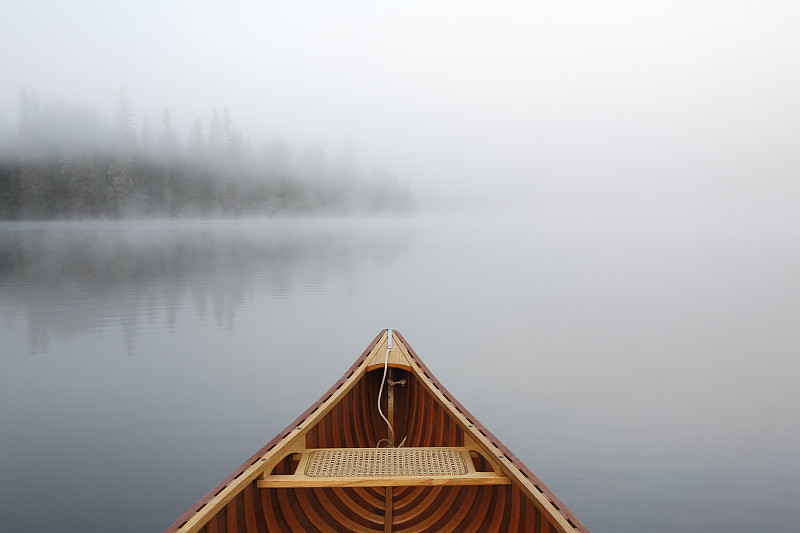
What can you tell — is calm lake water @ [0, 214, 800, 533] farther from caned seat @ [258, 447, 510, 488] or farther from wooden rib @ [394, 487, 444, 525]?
caned seat @ [258, 447, 510, 488]

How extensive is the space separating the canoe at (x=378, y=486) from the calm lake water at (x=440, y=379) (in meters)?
2.11

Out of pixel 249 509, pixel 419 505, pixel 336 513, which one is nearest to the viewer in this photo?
pixel 249 509

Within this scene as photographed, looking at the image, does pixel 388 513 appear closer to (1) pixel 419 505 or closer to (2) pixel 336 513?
(1) pixel 419 505

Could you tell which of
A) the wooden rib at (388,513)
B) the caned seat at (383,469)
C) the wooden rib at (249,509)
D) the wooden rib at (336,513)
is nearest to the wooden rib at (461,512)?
the caned seat at (383,469)

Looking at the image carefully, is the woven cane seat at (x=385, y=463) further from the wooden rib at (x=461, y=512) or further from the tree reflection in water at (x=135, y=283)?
the tree reflection in water at (x=135, y=283)

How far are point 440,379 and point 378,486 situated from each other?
6653mm

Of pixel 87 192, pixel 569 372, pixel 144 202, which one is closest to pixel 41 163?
pixel 87 192

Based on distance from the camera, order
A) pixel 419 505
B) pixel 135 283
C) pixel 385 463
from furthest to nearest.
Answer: pixel 135 283 < pixel 419 505 < pixel 385 463

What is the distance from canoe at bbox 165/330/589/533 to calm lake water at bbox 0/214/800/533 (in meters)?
2.11

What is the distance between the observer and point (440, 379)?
10344 millimetres

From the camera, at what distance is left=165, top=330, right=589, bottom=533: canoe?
2992mm

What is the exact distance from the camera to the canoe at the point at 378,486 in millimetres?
2992

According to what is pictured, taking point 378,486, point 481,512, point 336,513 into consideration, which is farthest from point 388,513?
point 481,512

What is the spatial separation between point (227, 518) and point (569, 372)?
890cm
